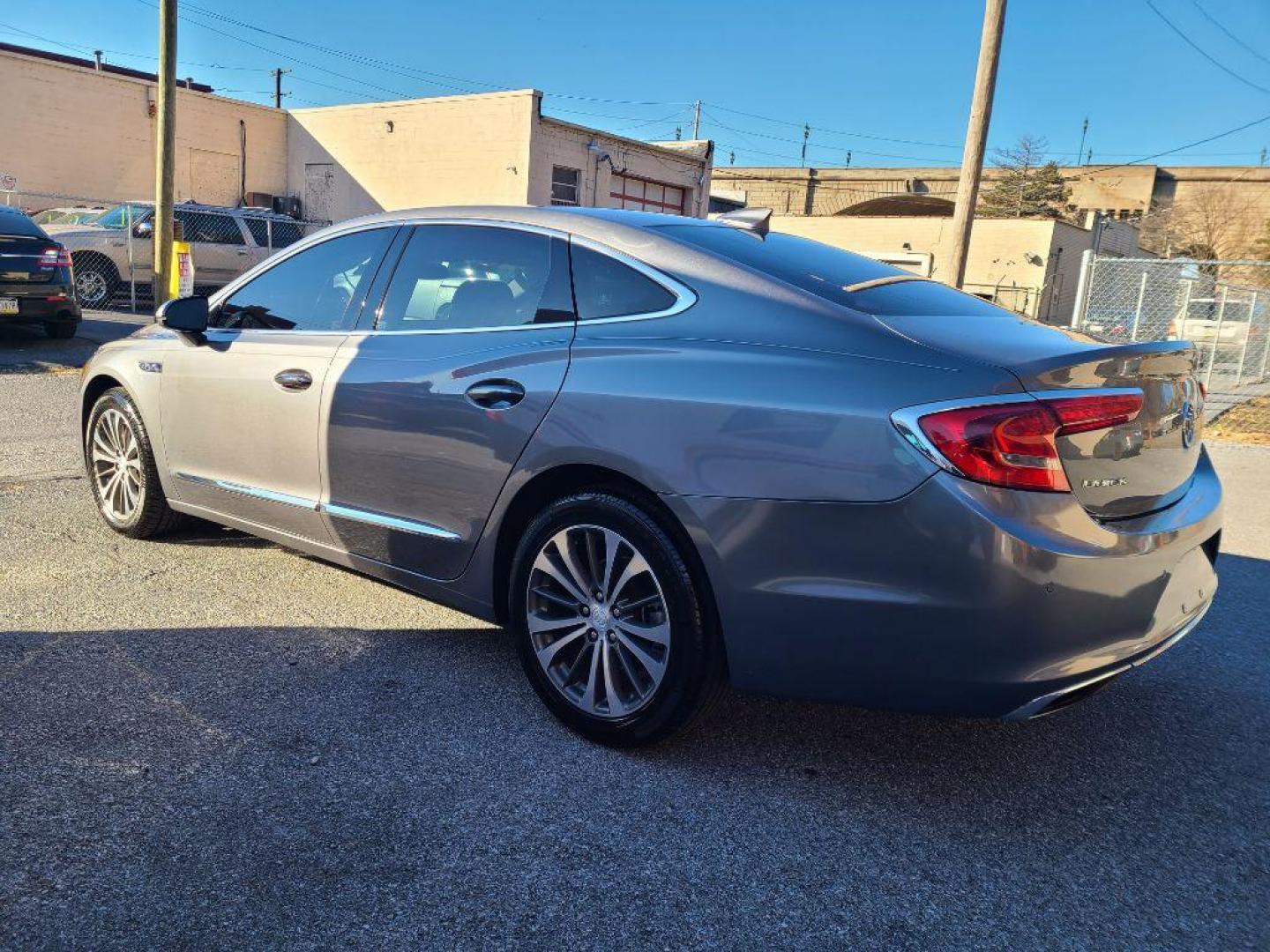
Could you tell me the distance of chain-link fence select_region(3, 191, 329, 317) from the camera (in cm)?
1683

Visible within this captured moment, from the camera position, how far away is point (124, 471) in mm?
4906

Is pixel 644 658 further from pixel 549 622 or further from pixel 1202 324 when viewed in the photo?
pixel 1202 324

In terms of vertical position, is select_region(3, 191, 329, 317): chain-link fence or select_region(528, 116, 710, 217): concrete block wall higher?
select_region(528, 116, 710, 217): concrete block wall

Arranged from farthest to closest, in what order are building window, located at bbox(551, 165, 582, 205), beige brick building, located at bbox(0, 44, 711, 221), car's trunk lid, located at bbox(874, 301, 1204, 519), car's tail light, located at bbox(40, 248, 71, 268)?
building window, located at bbox(551, 165, 582, 205) → beige brick building, located at bbox(0, 44, 711, 221) → car's tail light, located at bbox(40, 248, 71, 268) → car's trunk lid, located at bbox(874, 301, 1204, 519)

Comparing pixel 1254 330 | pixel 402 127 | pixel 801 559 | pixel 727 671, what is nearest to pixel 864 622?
pixel 801 559

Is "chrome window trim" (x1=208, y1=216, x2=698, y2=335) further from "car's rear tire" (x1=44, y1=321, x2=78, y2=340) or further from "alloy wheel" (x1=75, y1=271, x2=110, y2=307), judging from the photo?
"alloy wheel" (x1=75, y1=271, x2=110, y2=307)

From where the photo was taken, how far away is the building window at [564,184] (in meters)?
25.4

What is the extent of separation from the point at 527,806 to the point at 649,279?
5.26 ft

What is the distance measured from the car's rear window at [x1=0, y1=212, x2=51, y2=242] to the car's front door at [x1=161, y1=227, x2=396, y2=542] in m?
8.98

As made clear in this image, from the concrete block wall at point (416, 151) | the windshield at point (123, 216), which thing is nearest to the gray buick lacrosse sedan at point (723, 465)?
A: the windshield at point (123, 216)

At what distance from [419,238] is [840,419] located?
2.01 metres

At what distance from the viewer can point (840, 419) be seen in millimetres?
2559

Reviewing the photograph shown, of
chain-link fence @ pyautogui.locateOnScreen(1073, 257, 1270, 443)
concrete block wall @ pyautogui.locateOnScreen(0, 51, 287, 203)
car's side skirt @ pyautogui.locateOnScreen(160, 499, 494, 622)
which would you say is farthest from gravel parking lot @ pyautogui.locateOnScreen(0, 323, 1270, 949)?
concrete block wall @ pyautogui.locateOnScreen(0, 51, 287, 203)

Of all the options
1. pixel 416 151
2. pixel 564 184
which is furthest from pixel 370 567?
pixel 416 151
